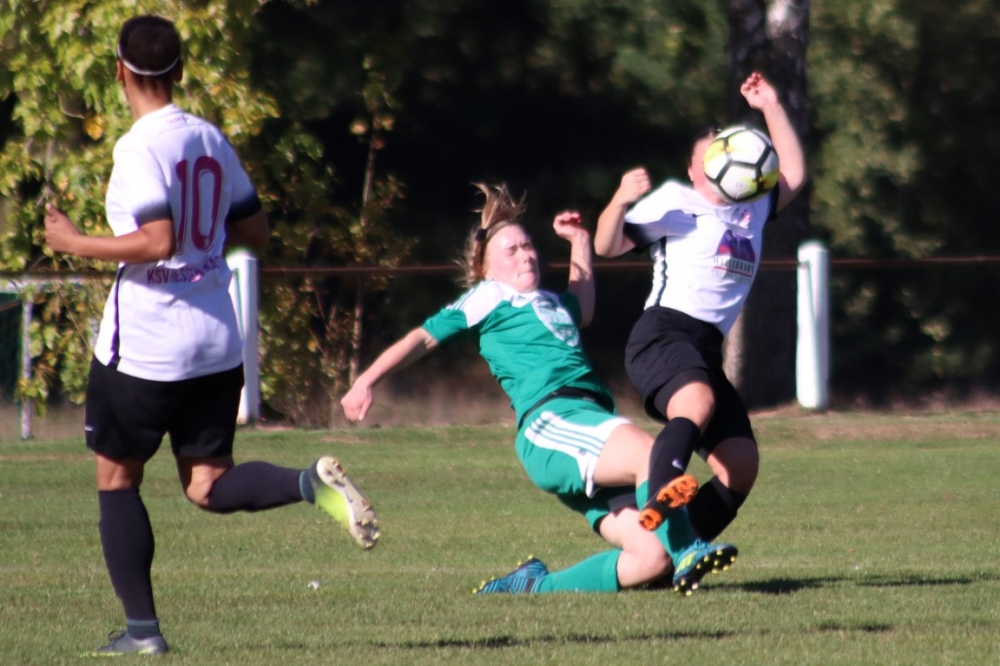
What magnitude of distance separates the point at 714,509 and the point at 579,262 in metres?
1.12

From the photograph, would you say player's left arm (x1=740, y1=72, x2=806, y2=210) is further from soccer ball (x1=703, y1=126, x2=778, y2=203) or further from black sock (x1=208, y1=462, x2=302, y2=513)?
black sock (x1=208, y1=462, x2=302, y2=513)

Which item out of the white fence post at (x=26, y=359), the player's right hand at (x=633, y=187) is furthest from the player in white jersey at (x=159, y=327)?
the white fence post at (x=26, y=359)

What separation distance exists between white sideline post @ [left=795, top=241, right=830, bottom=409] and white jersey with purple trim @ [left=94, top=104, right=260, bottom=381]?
11.4 meters

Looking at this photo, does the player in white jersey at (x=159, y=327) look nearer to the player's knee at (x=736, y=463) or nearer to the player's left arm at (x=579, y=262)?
the player's left arm at (x=579, y=262)

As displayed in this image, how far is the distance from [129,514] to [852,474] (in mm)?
7451

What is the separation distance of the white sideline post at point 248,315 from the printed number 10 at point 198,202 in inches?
386

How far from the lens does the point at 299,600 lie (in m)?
6.02

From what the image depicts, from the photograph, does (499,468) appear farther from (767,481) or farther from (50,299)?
(50,299)

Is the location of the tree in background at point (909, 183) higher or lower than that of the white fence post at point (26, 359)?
higher

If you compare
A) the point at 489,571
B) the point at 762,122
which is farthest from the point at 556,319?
the point at 762,122

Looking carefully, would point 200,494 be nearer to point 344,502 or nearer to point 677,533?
point 344,502

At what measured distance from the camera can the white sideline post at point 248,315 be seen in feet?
47.7

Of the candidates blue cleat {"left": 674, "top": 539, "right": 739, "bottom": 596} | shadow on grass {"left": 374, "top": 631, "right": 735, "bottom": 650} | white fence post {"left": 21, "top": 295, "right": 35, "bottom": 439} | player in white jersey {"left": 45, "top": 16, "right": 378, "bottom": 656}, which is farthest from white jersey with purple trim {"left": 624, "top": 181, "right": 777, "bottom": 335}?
white fence post {"left": 21, "top": 295, "right": 35, "bottom": 439}

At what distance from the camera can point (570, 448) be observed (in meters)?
5.97
